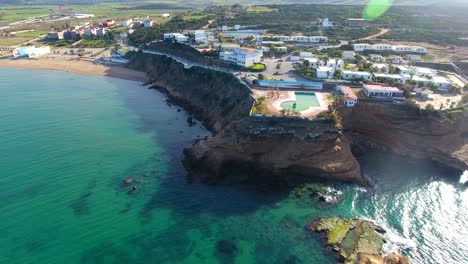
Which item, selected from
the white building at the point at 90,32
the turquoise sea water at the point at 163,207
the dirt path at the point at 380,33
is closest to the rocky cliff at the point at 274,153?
the turquoise sea water at the point at 163,207

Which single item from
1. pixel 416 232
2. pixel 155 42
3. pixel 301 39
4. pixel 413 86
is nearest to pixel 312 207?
pixel 416 232

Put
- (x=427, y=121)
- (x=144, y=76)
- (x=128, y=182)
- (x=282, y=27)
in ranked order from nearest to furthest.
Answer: (x=128, y=182), (x=427, y=121), (x=144, y=76), (x=282, y=27)

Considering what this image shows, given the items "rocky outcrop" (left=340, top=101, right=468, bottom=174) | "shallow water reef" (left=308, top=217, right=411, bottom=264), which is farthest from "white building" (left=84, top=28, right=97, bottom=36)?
"shallow water reef" (left=308, top=217, right=411, bottom=264)

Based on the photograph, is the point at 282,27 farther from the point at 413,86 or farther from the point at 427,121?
the point at 427,121

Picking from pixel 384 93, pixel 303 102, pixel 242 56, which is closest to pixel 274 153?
pixel 303 102

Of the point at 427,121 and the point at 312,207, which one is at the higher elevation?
the point at 427,121

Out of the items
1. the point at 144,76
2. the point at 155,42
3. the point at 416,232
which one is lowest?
the point at 416,232

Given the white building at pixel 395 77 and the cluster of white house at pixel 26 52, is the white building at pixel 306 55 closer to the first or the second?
the white building at pixel 395 77
